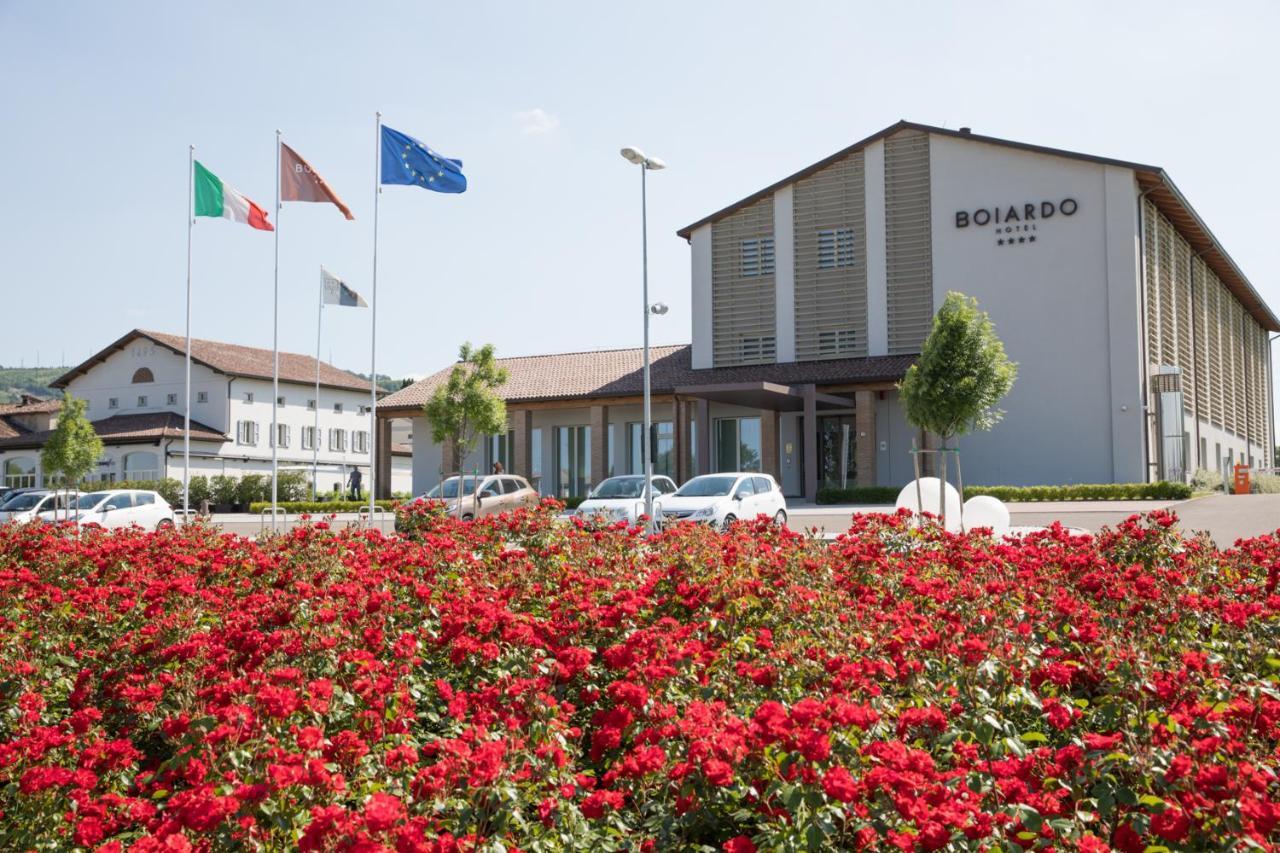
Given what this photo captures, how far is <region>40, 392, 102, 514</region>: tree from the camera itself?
104ft

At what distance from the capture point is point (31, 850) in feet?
11.5

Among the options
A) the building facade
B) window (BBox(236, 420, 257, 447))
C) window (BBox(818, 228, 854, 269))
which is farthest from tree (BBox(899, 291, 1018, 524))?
window (BBox(236, 420, 257, 447))

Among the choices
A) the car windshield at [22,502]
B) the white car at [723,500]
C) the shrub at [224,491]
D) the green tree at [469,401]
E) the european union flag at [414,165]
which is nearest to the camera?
the white car at [723,500]

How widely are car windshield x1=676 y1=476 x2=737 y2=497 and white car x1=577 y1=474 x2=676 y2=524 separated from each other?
76 centimetres

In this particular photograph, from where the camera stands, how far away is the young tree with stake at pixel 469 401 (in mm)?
27000

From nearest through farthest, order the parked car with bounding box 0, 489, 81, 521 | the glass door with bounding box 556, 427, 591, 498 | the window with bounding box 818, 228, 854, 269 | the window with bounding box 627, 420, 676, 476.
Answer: the parked car with bounding box 0, 489, 81, 521
the window with bounding box 818, 228, 854, 269
the window with bounding box 627, 420, 676, 476
the glass door with bounding box 556, 427, 591, 498

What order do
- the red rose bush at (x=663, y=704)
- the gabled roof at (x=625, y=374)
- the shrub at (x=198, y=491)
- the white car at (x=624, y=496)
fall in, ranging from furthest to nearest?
the shrub at (x=198, y=491) < the gabled roof at (x=625, y=374) < the white car at (x=624, y=496) < the red rose bush at (x=663, y=704)

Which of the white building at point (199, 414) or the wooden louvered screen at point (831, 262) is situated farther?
the white building at point (199, 414)

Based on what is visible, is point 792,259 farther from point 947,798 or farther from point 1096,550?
point 947,798

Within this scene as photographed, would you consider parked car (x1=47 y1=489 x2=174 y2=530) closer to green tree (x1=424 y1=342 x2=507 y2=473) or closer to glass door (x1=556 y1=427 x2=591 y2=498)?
green tree (x1=424 y1=342 x2=507 y2=473)

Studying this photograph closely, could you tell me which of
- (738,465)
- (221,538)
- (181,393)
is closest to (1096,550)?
(221,538)

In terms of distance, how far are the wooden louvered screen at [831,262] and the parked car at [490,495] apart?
14476mm

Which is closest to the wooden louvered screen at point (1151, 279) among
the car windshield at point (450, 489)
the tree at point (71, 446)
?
the car windshield at point (450, 489)

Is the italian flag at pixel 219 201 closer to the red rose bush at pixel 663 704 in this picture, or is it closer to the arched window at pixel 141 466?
the red rose bush at pixel 663 704
